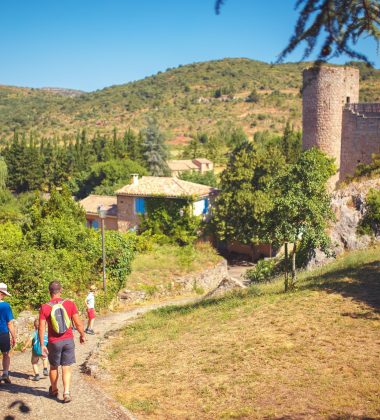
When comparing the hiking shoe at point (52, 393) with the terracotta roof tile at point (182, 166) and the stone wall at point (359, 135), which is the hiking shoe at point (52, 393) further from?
the terracotta roof tile at point (182, 166)

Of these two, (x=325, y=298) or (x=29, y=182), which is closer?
(x=325, y=298)

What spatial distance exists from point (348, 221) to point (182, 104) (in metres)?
95.2

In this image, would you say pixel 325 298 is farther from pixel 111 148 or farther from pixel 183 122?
pixel 183 122

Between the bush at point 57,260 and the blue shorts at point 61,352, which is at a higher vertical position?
the blue shorts at point 61,352

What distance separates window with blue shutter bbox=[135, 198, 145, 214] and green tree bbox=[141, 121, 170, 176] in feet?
81.2

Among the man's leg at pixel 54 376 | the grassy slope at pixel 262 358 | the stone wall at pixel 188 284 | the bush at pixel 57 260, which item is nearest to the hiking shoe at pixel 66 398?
the man's leg at pixel 54 376

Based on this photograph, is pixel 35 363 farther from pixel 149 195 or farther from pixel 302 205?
pixel 149 195

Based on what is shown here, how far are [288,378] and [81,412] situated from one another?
118 inches

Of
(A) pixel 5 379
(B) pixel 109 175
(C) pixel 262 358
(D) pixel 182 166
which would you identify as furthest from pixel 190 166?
(A) pixel 5 379

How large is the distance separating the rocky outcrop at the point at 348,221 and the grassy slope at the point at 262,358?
16.7 ft

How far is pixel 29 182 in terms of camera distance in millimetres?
52531

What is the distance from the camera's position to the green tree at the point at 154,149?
5506 cm

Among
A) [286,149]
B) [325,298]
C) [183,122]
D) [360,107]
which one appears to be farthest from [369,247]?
[183,122]

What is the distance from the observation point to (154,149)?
55781mm
